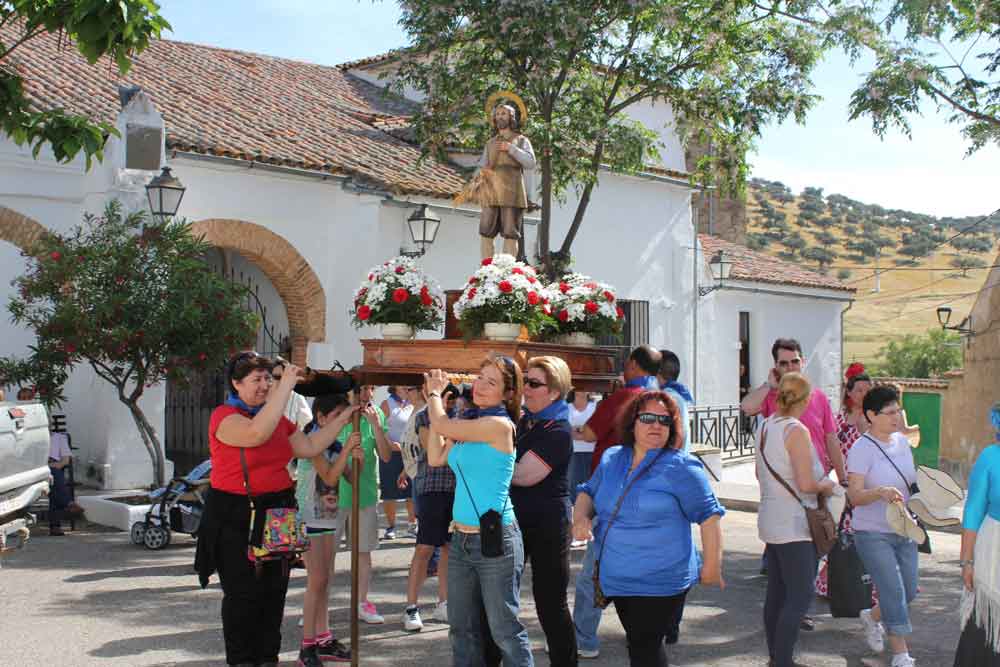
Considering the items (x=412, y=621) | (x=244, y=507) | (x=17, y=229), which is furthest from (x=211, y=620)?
(x=17, y=229)

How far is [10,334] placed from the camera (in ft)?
45.2

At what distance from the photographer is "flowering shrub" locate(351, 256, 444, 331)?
21.7 ft

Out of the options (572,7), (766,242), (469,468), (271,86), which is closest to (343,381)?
(469,468)

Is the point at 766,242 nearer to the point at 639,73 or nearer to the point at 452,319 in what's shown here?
the point at 639,73

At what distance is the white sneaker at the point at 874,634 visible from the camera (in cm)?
666

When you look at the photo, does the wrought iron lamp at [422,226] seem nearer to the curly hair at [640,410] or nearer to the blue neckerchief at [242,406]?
the blue neckerchief at [242,406]

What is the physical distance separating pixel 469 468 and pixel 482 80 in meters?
9.99

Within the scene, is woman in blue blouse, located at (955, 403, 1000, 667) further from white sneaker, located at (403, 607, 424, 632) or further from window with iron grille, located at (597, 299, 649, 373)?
window with iron grille, located at (597, 299, 649, 373)

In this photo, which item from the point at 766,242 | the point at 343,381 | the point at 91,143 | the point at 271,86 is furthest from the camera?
the point at 766,242

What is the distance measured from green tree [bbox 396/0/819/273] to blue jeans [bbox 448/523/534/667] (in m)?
9.27

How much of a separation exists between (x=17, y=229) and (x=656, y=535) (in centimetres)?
1148

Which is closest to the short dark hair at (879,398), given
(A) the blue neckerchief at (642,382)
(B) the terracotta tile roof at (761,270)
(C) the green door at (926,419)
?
(A) the blue neckerchief at (642,382)

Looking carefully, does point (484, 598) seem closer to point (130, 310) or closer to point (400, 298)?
point (400, 298)

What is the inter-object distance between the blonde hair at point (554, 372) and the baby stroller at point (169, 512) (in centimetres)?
559
